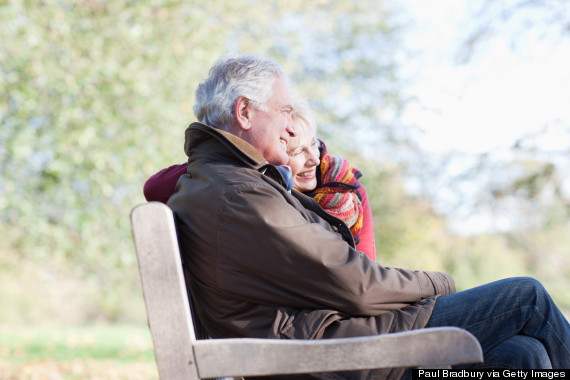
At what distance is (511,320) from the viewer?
1.87m

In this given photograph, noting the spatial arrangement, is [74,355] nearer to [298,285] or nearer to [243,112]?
[243,112]

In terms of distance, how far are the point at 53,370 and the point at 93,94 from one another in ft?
12.9

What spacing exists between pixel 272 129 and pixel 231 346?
3.08ft

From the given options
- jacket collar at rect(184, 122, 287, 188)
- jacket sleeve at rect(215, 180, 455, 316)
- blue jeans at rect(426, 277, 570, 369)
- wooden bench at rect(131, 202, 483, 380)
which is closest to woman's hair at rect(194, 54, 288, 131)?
jacket collar at rect(184, 122, 287, 188)

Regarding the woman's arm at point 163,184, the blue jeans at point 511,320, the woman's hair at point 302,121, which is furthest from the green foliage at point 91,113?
the blue jeans at point 511,320

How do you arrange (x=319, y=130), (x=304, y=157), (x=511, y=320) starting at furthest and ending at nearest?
(x=319, y=130)
(x=304, y=157)
(x=511, y=320)

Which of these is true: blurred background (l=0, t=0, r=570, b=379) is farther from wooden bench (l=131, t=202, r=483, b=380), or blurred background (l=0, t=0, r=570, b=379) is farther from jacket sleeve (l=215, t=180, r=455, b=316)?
wooden bench (l=131, t=202, r=483, b=380)

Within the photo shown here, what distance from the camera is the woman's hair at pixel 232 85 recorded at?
7.48ft

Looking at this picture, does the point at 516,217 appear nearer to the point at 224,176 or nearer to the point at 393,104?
the point at 393,104

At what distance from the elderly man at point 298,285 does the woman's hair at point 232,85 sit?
27 cm

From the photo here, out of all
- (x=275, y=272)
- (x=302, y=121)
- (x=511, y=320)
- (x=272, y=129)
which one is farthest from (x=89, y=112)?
(x=511, y=320)

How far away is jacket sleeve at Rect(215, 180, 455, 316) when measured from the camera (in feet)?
5.74

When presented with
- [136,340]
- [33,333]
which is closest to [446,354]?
[136,340]

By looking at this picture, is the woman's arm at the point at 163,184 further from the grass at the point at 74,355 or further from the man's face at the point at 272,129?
the grass at the point at 74,355
